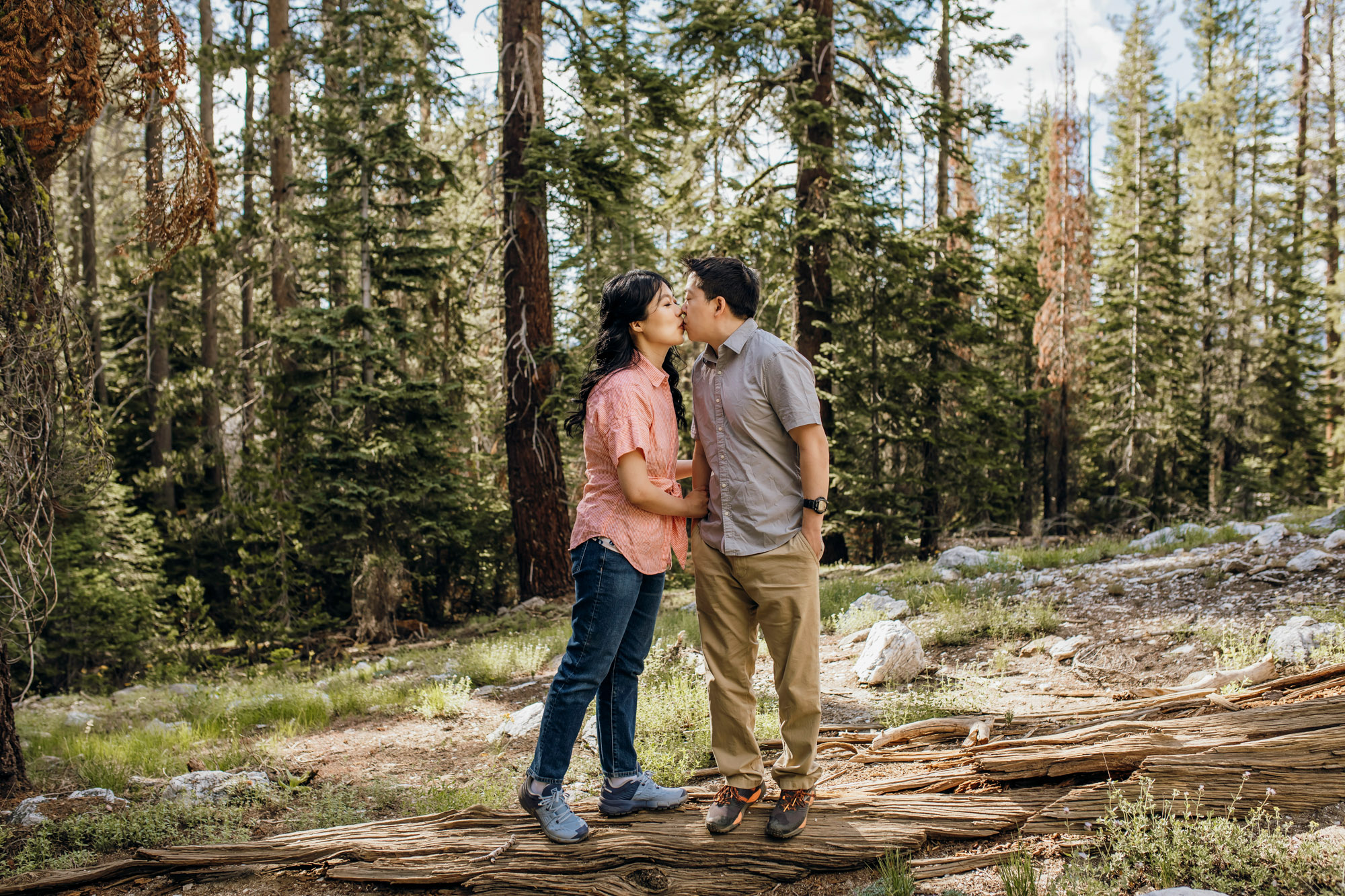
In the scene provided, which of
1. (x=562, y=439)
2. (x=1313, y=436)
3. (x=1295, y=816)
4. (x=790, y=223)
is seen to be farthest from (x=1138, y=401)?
(x=1295, y=816)

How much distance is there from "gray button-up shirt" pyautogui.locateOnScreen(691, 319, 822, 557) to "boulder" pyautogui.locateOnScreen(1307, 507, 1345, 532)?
8437mm

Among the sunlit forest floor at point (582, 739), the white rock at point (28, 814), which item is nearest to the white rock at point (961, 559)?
the sunlit forest floor at point (582, 739)

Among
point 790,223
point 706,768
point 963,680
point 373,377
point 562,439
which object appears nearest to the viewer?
point 706,768

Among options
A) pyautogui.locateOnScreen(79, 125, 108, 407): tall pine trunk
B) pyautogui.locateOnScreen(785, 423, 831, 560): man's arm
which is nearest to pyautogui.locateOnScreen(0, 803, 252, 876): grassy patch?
pyautogui.locateOnScreen(785, 423, 831, 560): man's arm

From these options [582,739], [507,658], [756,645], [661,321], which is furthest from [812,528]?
[507,658]

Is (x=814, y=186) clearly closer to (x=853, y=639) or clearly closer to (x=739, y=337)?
(x=853, y=639)

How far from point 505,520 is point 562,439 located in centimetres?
191

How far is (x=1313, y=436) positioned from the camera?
84.1ft

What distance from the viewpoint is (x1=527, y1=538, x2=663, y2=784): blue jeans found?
3.05 metres

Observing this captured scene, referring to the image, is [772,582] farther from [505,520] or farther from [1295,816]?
[505,520]

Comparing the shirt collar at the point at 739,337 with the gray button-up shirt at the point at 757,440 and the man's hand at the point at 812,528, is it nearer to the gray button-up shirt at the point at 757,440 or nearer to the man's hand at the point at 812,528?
the gray button-up shirt at the point at 757,440

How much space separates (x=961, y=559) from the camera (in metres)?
9.66

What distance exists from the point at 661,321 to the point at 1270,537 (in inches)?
321

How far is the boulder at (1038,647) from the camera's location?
5.86 meters
